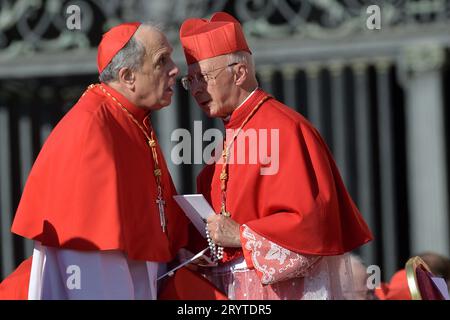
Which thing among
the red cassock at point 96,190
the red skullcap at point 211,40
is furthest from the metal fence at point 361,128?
the red cassock at point 96,190

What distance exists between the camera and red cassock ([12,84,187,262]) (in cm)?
492

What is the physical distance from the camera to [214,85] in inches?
206

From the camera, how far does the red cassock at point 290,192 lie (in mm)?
5035

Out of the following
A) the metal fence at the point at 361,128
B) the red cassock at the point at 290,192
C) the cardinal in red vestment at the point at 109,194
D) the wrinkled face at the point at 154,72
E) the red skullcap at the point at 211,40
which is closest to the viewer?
the cardinal in red vestment at the point at 109,194

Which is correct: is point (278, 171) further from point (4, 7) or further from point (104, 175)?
point (4, 7)

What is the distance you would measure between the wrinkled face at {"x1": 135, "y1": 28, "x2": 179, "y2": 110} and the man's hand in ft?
1.53

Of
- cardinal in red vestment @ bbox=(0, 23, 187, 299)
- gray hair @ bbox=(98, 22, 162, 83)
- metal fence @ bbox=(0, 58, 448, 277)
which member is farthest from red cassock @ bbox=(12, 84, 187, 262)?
metal fence @ bbox=(0, 58, 448, 277)

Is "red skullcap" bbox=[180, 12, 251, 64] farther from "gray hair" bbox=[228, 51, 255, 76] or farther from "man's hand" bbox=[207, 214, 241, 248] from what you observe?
"man's hand" bbox=[207, 214, 241, 248]

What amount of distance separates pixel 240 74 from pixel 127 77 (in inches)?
16.4

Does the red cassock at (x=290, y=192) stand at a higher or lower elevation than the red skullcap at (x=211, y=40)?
lower

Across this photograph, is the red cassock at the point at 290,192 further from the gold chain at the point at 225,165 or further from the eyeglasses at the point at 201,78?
the eyeglasses at the point at 201,78

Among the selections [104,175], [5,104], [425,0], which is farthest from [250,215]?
[5,104]

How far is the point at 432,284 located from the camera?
18.1ft

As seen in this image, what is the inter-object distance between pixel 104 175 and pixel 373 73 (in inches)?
161
